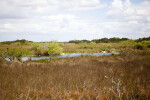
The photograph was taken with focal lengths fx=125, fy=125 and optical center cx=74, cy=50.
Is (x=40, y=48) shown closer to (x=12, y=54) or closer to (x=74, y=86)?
(x=12, y=54)

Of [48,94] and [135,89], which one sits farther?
[135,89]

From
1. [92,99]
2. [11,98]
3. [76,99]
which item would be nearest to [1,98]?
[11,98]

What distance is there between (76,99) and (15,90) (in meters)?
1.96

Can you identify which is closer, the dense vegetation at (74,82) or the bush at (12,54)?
the dense vegetation at (74,82)

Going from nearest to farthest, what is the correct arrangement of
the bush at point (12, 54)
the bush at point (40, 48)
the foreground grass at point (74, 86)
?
the foreground grass at point (74, 86), the bush at point (12, 54), the bush at point (40, 48)

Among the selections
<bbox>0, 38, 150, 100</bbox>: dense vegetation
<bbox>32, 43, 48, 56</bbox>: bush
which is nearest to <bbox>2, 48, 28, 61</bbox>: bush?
<bbox>0, 38, 150, 100</bbox>: dense vegetation

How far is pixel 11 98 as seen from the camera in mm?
3277

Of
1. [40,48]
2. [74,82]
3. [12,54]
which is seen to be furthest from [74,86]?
[40,48]

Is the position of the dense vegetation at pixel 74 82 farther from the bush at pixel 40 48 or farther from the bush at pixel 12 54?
the bush at pixel 40 48

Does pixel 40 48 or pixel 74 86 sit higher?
pixel 40 48

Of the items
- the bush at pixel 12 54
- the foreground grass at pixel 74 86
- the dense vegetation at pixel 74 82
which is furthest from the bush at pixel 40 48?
the foreground grass at pixel 74 86

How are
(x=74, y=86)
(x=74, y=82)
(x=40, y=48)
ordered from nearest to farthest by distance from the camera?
(x=74, y=86) → (x=74, y=82) → (x=40, y=48)

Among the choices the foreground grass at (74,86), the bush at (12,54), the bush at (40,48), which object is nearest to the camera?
the foreground grass at (74,86)

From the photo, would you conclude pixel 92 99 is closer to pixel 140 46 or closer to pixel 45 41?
pixel 45 41
